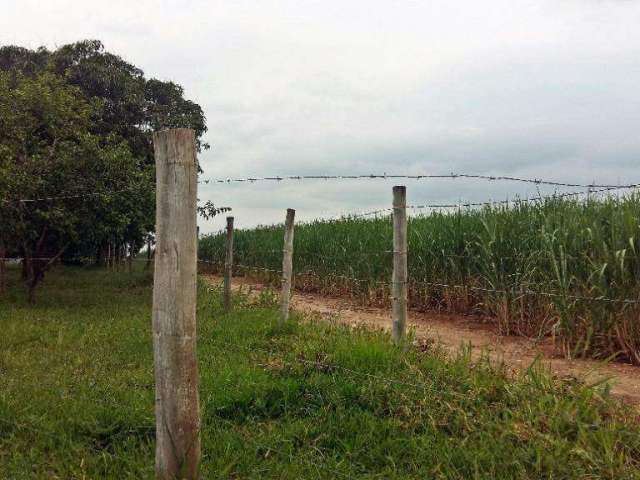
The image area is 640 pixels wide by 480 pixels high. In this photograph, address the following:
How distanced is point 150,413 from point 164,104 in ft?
67.6

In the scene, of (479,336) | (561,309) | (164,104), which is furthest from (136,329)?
(164,104)

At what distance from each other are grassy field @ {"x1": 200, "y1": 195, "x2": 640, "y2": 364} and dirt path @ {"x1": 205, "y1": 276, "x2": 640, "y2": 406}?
21 cm

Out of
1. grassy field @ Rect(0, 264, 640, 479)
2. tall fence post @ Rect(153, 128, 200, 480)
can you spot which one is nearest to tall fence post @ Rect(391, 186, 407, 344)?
grassy field @ Rect(0, 264, 640, 479)

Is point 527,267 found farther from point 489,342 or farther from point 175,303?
point 175,303

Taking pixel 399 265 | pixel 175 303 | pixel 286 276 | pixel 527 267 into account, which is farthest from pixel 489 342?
pixel 175 303

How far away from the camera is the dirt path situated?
571 centimetres

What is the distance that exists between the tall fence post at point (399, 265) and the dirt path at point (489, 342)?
1.85 feet

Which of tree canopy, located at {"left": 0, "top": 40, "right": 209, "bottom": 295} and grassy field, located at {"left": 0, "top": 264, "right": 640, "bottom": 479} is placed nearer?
grassy field, located at {"left": 0, "top": 264, "right": 640, "bottom": 479}

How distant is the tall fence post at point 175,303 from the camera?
10.6 ft

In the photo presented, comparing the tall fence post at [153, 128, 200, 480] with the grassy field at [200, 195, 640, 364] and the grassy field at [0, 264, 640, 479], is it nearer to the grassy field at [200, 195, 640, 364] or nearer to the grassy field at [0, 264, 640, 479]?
the grassy field at [0, 264, 640, 479]

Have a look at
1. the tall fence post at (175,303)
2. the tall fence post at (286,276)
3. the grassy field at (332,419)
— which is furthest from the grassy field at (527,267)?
the tall fence post at (175,303)

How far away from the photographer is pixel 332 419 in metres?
4.48

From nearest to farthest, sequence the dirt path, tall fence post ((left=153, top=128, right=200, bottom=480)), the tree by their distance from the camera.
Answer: tall fence post ((left=153, top=128, right=200, bottom=480)) < the dirt path < the tree

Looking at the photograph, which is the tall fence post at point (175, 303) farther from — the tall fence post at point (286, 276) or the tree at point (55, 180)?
the tree at point (55, 180)
